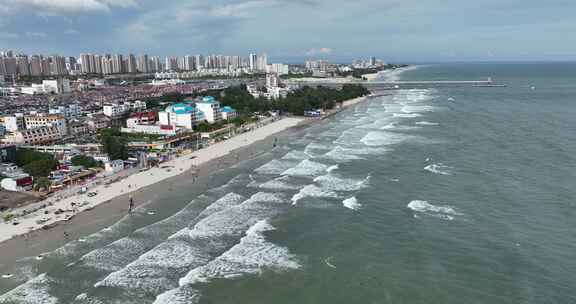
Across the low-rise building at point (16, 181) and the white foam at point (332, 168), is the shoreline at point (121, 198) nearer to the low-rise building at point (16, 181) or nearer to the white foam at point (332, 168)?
the low-rise building at point (16, 181)

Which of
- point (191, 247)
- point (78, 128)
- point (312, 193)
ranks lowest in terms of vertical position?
point (191, 247)

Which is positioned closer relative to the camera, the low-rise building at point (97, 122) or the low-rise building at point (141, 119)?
the low-rise building at point (141, 119)

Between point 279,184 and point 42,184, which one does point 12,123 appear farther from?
point 279,184

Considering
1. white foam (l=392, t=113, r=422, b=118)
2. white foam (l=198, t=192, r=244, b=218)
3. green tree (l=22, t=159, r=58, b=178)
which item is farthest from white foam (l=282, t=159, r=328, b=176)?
white foam (l=392, t=113, r=422, b=118)

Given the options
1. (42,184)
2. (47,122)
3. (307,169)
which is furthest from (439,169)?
(47,122)

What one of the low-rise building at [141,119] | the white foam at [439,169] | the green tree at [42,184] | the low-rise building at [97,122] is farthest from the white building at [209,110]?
the white foam at [439,169]
